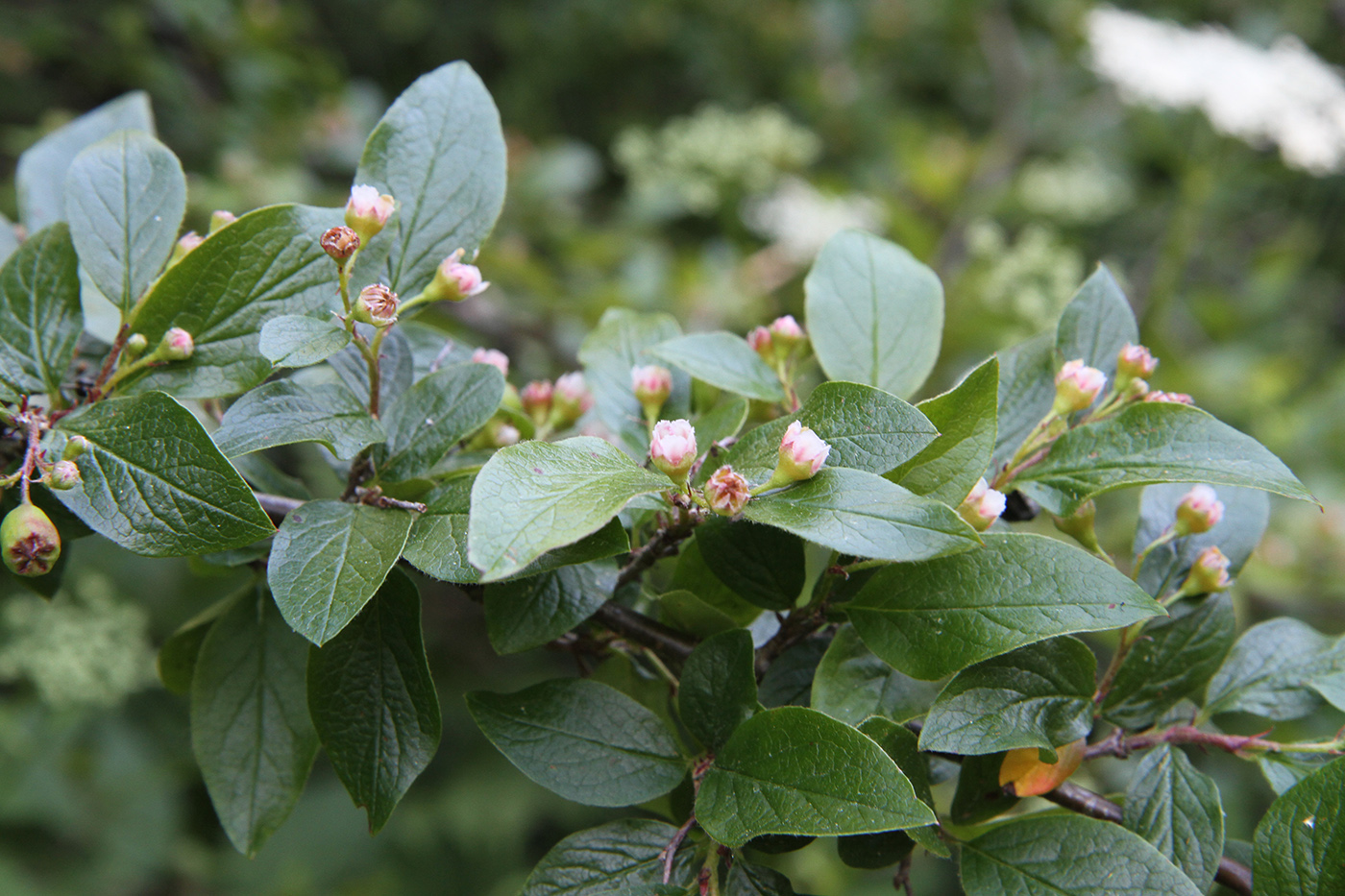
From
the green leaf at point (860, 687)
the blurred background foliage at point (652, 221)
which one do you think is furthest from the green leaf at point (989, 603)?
the blurred background foliage at point (652, 221)

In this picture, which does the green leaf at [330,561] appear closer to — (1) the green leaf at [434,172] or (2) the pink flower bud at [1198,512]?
(1) the green leaf at [434,172]

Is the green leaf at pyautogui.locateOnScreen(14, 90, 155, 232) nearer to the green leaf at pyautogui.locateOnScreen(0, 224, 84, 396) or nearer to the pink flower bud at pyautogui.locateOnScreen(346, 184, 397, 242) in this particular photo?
the green leaf at pyautogui.locateOnScreen(0, 224, 84, 396)

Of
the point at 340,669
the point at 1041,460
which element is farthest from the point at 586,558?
the point at 1041,460

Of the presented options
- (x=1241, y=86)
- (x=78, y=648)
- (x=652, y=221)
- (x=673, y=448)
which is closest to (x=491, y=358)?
(x=673, y=448)

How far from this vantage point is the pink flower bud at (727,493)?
1.30ft

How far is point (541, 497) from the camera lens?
357 millimetres

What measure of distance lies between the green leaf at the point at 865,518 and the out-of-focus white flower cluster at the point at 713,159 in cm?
150

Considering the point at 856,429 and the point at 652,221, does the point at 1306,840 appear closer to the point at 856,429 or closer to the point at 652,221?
the point at 856,429

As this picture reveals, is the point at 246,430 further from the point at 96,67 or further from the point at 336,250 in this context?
the point at 96,67

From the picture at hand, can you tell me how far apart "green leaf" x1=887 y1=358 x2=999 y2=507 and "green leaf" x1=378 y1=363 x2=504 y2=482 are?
21cm

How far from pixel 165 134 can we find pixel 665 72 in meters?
1.30

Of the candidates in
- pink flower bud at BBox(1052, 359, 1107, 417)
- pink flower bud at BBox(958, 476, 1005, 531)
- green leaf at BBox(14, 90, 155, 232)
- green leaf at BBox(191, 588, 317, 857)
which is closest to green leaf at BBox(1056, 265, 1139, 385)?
pink flower bud at BBox(1052, 359, 1107, 417)

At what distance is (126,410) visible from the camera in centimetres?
43

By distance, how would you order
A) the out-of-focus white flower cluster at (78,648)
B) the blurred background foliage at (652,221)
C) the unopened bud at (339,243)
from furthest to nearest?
1. the blurred background foliage at (652,221)
2. the out-of-focus white flower cluster at (78,648)
3. the unopened bud at (339,243)
